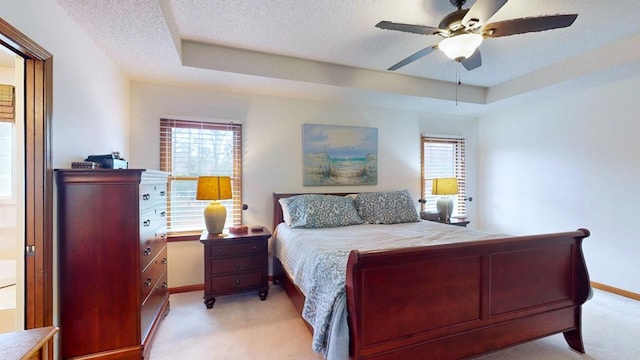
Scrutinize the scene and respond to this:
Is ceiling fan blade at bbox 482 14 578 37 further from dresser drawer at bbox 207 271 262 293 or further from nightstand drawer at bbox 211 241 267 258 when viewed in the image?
dresser drawer at bbox 207 271 262 293

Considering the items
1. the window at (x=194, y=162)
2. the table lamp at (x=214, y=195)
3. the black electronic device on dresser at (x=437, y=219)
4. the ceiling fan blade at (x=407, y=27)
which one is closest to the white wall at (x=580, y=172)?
the black electronic device on dresser at (x=437, y=219)

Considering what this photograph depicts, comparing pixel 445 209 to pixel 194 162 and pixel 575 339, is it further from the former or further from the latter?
pixel 194 162

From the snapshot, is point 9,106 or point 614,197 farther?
point 614,197

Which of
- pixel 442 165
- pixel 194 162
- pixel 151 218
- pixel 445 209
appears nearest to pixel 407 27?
pixel 151 218

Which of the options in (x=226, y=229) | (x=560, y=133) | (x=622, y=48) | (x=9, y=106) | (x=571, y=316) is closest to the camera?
(x=9, y=106)

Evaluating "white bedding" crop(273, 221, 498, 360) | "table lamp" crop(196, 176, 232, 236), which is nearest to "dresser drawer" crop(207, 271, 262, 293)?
"white bedding" crop(273, 221, 498, 360)

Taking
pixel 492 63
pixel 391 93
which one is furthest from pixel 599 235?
pixel 391 93

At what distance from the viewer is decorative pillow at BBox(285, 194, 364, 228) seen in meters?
3.07

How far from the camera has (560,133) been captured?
361cm

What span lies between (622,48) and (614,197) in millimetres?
1579

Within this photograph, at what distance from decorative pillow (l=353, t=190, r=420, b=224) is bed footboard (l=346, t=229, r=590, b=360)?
1.52 m

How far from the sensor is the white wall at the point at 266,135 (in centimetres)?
314

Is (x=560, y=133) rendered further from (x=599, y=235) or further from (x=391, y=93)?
(x=391, y=93)

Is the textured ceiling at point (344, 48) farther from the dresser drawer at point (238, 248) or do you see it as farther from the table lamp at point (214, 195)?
the dresser drawer at point (238, 248)
